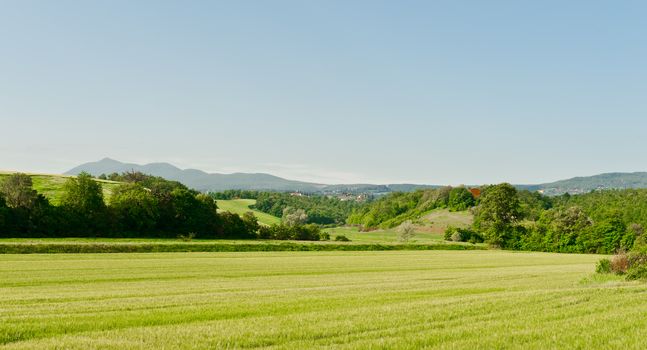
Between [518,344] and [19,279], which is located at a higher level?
[518,344]

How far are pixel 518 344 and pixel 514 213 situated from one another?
337 ft

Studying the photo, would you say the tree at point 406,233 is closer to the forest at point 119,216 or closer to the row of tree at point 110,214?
the forest at point 119,216

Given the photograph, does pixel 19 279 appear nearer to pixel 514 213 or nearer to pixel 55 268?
pixel 55 268

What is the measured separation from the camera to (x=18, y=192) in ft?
259

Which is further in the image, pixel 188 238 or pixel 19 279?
pixel 188 238

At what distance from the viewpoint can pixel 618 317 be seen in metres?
14.0

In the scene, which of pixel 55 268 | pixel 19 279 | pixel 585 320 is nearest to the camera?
pixel 585 320

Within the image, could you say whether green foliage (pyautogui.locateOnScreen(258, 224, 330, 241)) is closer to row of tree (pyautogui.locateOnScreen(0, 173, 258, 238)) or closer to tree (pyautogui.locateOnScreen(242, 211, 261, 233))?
tree (pyautogui.locateOnScreen(242, 211, 261, 233))

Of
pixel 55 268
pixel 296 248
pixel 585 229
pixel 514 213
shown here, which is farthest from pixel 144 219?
pixel 585 229

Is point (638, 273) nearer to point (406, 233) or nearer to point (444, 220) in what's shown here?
point (406, 233)

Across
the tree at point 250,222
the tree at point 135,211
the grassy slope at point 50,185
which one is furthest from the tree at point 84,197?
the grassy slope at point 50,185

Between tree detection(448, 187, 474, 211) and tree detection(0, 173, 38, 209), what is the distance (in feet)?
439

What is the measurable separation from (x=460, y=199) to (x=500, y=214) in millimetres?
78637

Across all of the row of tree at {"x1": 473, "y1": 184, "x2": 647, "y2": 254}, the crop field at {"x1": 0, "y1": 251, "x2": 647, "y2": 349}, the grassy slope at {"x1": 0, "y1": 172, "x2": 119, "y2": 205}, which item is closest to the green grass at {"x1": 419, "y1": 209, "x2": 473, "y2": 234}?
the row of tree at {"x1": 473, "y1": 184, "x2": 647, "y2": 254}
